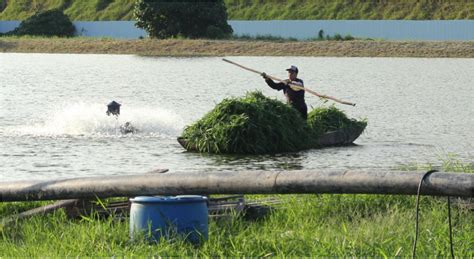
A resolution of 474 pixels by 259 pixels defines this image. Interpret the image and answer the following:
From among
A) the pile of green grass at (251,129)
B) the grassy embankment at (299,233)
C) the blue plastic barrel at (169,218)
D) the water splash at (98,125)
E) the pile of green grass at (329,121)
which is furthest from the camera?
the water splash at (98,125)

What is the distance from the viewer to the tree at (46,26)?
9175 cm

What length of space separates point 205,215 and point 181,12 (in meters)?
70.0

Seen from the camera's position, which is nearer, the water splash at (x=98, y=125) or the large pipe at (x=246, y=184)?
the large pipe at (x=246, y=184)

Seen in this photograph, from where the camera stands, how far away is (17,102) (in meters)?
41.6

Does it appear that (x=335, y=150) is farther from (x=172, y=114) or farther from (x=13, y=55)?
(x=13, y=55)

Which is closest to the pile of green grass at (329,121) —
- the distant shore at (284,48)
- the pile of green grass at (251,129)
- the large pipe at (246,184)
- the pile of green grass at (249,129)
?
the pile of green grass at (251,129)

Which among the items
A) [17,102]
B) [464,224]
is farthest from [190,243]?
[17,102]

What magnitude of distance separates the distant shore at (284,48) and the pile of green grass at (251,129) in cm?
4483

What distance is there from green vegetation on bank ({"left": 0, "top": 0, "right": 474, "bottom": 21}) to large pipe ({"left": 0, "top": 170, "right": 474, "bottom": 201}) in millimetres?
83452

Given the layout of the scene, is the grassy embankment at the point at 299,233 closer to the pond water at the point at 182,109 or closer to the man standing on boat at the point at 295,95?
the pond water at the point at 182,109

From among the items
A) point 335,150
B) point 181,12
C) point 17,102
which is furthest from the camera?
point 181,12

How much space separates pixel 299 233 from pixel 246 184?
2.55ft

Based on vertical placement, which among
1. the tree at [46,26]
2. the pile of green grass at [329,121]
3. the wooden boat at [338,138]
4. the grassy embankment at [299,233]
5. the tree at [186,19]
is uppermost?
the grassy embankment at [299,233]

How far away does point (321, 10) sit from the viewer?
100 meters
